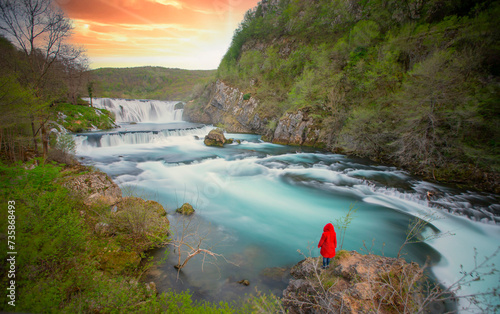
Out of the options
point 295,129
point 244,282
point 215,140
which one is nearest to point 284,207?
point 244,282

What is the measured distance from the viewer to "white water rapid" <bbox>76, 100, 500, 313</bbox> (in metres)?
6.18

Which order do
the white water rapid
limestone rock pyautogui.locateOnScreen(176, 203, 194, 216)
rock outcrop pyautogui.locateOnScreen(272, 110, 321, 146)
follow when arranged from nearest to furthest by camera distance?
the white water rapid, limestone rock pyautogui.locateOnScreen(176, 203, 194, 216), rock outcrop pyautogui.locateOnScreen(272, 110, 321, 146)

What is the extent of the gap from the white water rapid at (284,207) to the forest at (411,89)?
81.2 inches

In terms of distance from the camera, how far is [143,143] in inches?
883

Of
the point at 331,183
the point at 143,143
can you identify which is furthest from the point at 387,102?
the point at 143,143

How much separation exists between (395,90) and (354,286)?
1981 cm

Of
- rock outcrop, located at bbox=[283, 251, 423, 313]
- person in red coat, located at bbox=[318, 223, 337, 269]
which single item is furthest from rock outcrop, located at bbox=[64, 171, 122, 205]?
person in red coat, located at bbox=[318, 223, 337, 269]

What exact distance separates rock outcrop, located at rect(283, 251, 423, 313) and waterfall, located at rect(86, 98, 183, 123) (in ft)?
134

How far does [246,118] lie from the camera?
114ft

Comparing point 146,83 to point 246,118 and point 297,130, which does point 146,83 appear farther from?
point 297,130

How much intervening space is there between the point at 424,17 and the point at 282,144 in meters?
21.4

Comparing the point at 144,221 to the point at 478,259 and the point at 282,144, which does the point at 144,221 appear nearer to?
the point at 478,259

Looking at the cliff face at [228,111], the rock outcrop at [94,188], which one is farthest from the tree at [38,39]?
the cliff face at [228,111]

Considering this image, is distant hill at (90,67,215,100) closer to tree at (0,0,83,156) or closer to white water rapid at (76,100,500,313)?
white water rapid at (76,100,500,313)
